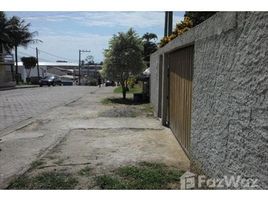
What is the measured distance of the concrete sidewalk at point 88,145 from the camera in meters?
6.82

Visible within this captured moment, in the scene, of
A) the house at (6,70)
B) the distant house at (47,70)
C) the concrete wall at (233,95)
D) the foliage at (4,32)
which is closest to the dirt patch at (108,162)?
the concrete wall at (233,95)

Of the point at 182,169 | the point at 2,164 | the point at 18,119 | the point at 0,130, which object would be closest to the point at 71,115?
the point at 18,119

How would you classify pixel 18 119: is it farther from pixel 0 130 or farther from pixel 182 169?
pixel 182 169

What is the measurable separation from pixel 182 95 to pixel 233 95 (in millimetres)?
4176

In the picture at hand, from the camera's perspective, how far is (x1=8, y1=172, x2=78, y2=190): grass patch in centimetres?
548

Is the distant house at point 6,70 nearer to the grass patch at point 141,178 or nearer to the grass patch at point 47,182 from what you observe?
the grass patch at point 47,182

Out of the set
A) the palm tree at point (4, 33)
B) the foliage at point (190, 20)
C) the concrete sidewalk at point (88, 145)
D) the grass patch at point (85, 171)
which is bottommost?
the concrete sidewalk at point (88, 145)

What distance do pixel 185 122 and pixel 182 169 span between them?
5.14 ft

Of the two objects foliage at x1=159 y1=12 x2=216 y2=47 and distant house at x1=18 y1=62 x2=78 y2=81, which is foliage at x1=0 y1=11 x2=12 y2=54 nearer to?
distant house at x1=18 y1=62 x2=78 y2=81

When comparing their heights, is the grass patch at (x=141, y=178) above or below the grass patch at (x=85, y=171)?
above

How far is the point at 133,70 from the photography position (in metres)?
21.7

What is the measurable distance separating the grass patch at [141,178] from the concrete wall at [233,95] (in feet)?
1.74

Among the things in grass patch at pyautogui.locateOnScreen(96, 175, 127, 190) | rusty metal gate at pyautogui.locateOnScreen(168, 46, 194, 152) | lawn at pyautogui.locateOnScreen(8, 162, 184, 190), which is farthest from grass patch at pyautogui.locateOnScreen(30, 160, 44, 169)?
rusty metal gate at pyautogui.locateOnScreen(168, 46, 194, 152)

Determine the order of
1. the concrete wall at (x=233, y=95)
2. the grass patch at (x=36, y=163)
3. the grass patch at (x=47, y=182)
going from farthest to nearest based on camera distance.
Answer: the grass patch at (x=36, y=163)
the grass patch at (x=47, y=182)
the concrete wall at (x=233, y=95)
